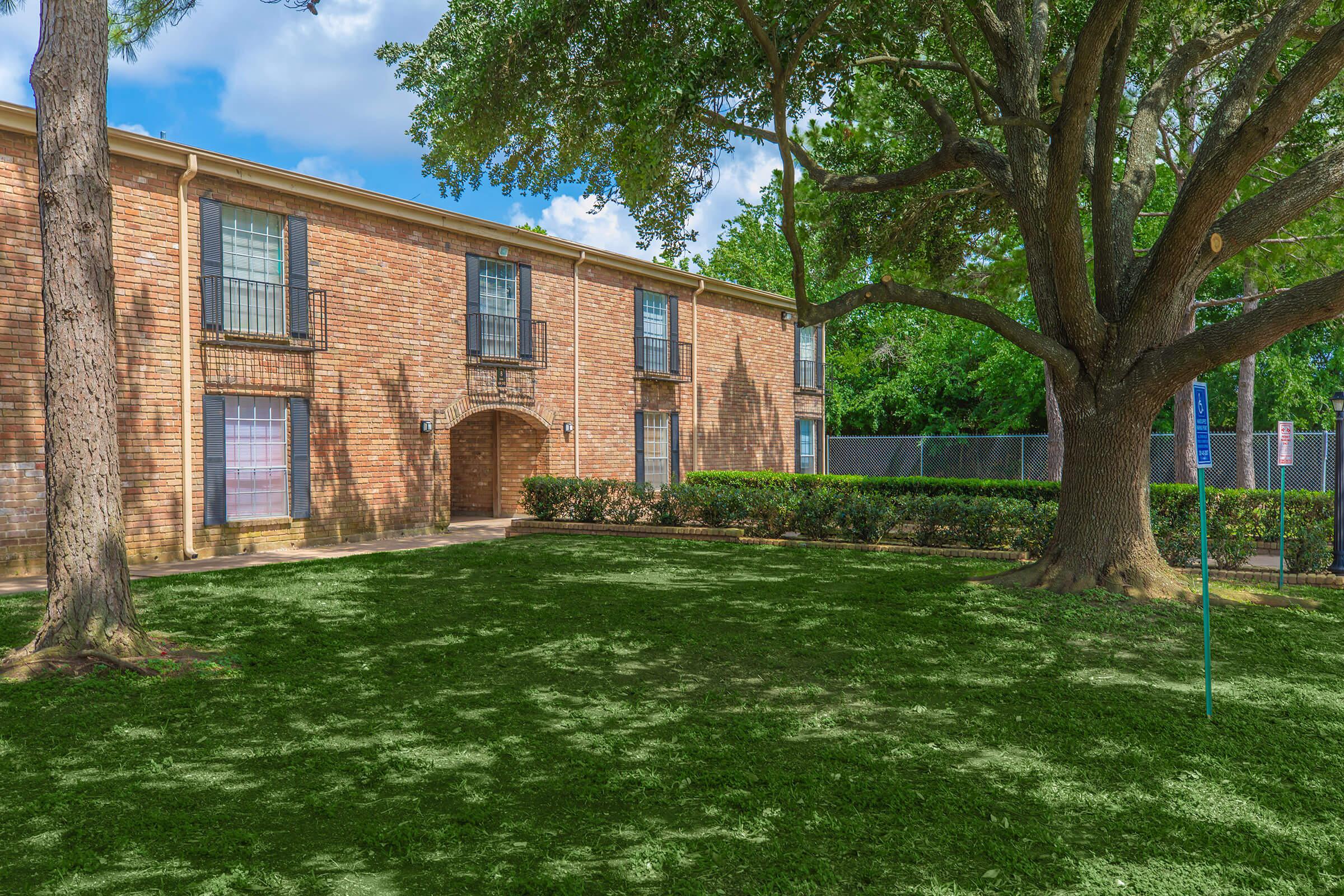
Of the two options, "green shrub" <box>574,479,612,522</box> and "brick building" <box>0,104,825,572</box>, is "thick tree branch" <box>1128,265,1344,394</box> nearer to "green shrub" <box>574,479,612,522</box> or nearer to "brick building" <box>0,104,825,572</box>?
"green shrub" <box>574,479,612,522</box>

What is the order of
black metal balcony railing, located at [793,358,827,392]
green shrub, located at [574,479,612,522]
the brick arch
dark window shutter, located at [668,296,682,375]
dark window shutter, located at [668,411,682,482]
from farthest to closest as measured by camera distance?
black metal balcony railing, located at [793,358,827,392]
dark window shutter, located at [668,411,682,482]
dark window shutter, located at [668,296,682,375]
the brick arch
green shrub, located at [574,479,612,522]

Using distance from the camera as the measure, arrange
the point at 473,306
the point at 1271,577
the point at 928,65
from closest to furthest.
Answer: the point at 928,65, the point at 1271,577, the point at 473,306

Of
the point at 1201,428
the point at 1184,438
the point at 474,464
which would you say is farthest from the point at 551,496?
the point at 1184,438

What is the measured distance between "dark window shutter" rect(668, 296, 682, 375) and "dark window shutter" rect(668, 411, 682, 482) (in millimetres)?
1172

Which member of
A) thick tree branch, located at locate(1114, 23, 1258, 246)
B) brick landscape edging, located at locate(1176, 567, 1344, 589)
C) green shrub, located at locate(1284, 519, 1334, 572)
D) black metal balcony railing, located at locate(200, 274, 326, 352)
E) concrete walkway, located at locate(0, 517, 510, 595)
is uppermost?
thick tree branch, located at locate(1114, 23, 1258, 246)

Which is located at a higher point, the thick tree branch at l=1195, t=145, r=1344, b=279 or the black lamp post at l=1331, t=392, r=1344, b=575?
the thick tree branch at l=1195, t=145, r=1344, b=279

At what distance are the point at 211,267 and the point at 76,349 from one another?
737cm

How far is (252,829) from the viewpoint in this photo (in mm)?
3744

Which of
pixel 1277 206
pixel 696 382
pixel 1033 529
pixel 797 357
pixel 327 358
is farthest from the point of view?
pixel 797 357

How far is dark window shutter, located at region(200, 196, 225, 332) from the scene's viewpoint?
42.3ft

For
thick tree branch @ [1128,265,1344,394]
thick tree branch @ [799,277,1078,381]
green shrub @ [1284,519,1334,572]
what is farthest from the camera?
green shrub @ [1284,519,1334,572]

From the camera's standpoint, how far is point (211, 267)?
13.0 m

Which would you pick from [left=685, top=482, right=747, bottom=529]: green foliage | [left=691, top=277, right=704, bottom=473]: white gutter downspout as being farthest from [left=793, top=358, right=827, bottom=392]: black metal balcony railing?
[left=685, top=482, right=747, bottom=529]: green foliage

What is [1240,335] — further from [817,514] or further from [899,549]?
[817,514]
